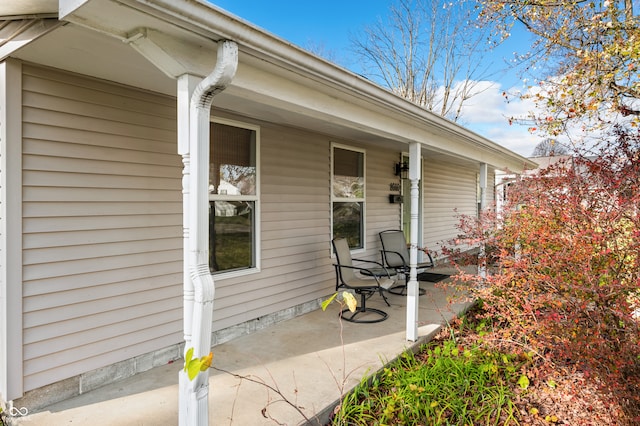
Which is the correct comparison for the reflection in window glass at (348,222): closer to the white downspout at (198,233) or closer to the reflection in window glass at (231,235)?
the reflection in window glass at (231,235)

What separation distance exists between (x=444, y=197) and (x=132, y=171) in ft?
23.8

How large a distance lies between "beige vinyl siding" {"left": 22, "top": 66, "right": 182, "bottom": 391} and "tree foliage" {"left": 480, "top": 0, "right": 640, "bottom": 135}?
16.7 feet

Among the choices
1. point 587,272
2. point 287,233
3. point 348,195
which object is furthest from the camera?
point 348,195

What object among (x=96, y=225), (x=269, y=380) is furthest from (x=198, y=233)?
(x=269, y=380)

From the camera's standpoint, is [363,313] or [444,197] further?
[444,197]

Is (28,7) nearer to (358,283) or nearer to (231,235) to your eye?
(231,235)

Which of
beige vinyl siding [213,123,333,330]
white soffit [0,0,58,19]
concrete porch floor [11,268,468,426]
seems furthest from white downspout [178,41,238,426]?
beige vinyl siding [213,123,333,330]

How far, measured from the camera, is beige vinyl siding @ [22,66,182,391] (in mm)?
2654

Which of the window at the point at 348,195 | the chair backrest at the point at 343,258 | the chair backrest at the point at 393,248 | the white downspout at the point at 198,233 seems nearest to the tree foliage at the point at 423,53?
the chair backrest at the point at 393,248

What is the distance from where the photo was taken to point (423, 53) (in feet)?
53.8

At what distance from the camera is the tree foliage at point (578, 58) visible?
496 centimetres

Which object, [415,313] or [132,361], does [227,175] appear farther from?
[415,313]

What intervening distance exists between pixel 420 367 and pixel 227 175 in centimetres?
252

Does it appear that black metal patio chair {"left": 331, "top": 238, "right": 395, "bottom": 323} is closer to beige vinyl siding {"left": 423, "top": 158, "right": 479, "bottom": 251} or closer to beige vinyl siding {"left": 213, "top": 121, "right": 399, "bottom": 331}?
beige vinyl siding {"left": 213, "top": 121, "right": 399, "bottom": 331}
